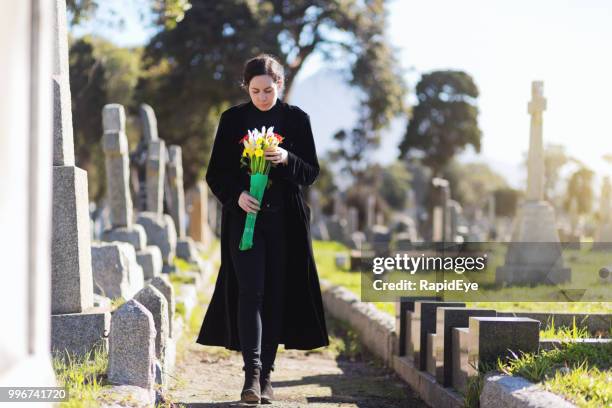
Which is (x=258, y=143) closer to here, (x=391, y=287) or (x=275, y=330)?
(x=275, y=330)

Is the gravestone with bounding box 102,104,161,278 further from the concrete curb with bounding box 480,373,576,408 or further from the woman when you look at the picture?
the concrete curb with bounding box 480,373,576,408

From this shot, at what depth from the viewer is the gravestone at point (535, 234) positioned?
12.0 meters

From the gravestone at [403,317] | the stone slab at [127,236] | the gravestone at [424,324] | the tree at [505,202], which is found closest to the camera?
the gravestone at [424,324]

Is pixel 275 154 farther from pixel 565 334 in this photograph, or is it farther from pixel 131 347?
pixel 565 334

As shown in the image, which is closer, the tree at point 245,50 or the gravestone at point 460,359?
the gravestone at point 460,359

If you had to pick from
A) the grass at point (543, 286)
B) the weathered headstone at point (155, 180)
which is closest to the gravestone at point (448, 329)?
the grass at point (543, 286)

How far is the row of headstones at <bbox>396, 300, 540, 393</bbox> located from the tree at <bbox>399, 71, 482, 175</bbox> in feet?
144

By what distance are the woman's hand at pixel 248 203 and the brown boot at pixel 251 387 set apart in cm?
93

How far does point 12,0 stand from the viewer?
266 cm

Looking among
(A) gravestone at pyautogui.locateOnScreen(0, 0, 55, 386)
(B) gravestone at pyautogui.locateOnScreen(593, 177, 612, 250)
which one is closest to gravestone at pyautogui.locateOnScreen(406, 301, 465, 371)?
(A) gravestone at pyautogui.locateOnScreen(0, 0, 55, 386)

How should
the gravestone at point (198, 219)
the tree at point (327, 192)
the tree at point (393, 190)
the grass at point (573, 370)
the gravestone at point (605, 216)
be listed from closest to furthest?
the grass at point (573, 370)
the gravestone at point (605, 216)
the gravestone at point (198, 219)
the tree at point (327, 192)
the tree at point (393, 190)

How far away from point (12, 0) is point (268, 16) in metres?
25.9

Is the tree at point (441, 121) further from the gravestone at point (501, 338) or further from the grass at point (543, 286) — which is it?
the gravestone at point (501, 338)

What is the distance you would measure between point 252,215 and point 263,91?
76 centimetres
